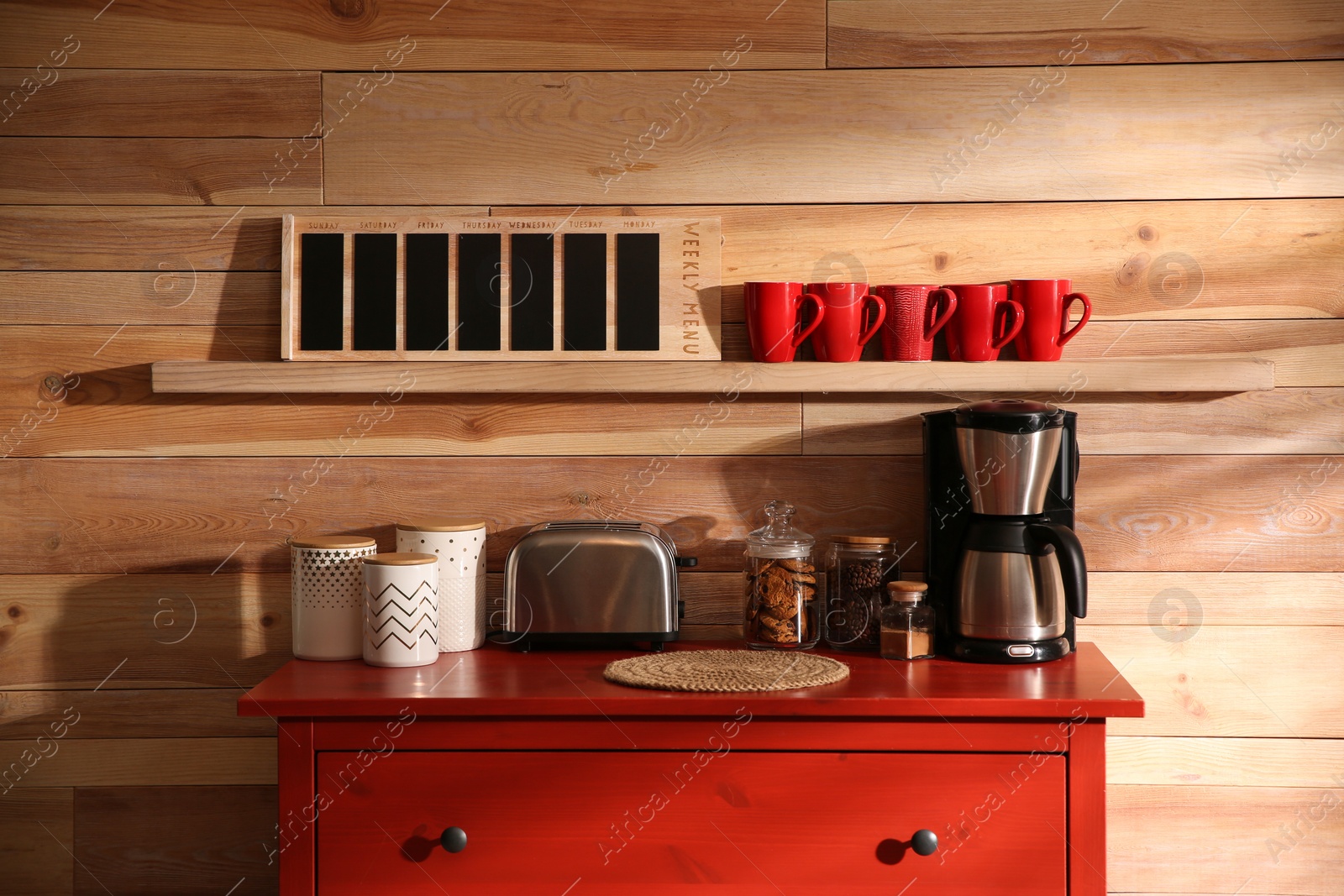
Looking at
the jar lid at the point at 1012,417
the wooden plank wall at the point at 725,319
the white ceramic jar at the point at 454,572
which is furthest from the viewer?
the wooden plank wall at the point at 725,319

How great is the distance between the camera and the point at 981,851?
1275mm

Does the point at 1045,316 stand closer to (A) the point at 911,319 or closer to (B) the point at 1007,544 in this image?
(A) the point at 911,319

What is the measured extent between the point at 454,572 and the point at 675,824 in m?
0.51

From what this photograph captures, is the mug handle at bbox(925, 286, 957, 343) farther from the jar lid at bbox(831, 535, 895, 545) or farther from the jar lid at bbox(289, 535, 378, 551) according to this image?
the jar lid at bbox(289, 535, 378, 551)

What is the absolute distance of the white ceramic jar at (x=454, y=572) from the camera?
4.99ft

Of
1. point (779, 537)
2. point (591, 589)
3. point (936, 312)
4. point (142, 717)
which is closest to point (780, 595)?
point (779, 537)

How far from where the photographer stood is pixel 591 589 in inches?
60.0

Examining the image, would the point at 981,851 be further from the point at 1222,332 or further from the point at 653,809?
the point at 1222,332

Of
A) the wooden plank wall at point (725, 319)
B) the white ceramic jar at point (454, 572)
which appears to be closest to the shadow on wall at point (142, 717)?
the wooden plank wall at point (725, 319)

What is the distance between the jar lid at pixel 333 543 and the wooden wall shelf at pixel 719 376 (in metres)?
0.25

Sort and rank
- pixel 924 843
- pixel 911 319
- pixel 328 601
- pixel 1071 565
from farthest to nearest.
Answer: pixel 911 319 < pixel 328 601 < pixel 1071 565 < pixel 924 843

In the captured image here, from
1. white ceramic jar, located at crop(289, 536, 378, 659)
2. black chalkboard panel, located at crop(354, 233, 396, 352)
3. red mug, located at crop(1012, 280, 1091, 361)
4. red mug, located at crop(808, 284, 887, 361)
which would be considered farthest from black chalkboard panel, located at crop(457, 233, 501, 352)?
red mug, located at crop(1012, 280, 1091, 361)

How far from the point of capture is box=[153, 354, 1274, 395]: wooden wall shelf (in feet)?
5.21

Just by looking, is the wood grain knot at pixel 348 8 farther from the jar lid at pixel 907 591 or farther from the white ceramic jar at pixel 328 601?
the jar lid at pixel 907 591
